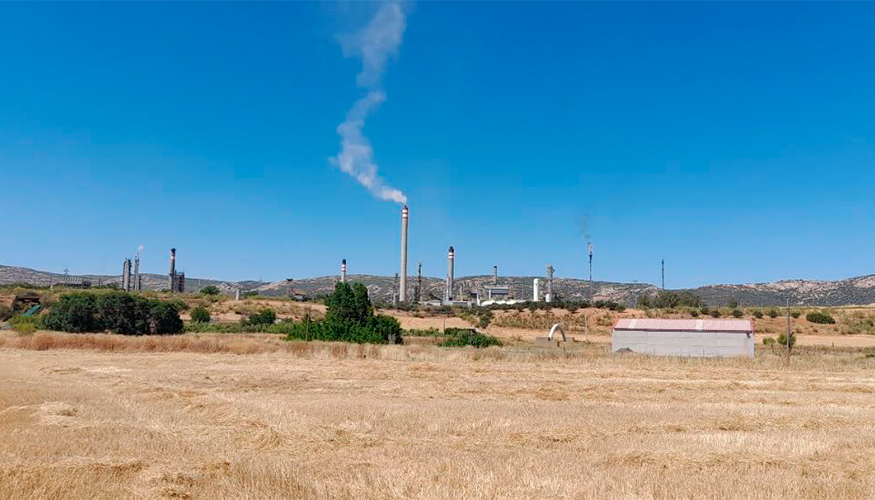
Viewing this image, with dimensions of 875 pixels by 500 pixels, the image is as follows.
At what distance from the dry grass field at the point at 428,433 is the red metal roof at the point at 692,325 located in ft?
57.7

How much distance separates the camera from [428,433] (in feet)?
57.0

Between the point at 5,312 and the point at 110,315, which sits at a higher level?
the point at 5,312

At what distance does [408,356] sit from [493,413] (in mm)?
25628

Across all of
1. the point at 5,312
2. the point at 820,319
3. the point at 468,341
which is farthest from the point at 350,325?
the point at 820,319

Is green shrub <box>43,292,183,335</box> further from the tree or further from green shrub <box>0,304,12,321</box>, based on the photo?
green shrub <box>0,304,12,321</box>

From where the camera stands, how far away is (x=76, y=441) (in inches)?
566

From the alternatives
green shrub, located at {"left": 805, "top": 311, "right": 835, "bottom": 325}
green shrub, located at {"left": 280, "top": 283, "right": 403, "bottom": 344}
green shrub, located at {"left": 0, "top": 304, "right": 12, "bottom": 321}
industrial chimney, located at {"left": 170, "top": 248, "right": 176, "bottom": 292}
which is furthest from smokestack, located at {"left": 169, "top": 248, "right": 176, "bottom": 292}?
green shrub, located at {"left": 805, "top": 311, "right": 835, "bottom": 325}

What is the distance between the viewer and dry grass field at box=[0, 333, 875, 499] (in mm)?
11172

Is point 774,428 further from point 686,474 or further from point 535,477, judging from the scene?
point 535,477

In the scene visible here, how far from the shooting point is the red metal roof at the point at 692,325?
5603cm

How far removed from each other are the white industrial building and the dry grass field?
1685 cm

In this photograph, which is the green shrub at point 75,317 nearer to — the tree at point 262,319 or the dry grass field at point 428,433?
the tree at point 262,319

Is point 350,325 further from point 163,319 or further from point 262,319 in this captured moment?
point 262,319

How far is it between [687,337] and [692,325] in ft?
4.12
